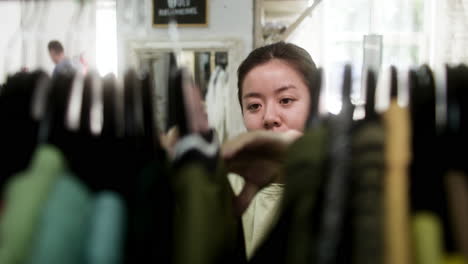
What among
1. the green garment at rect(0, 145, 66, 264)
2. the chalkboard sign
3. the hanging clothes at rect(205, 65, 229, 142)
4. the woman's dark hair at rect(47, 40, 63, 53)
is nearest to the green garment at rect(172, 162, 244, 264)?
the green garment at rect(0, 145, 66, 264)

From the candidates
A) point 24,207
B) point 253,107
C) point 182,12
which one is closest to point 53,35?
point 253,107

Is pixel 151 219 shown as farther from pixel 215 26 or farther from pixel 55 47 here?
pixel 215 26

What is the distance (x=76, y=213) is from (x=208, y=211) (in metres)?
0.10

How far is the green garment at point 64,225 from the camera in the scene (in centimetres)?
→ 28

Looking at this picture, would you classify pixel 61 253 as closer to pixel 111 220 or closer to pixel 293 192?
pixel 111 220

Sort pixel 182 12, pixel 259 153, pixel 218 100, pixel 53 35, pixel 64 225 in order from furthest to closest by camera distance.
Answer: pixel 182 12 → pixel 218 100 → pixel 53 35 → pixel 259 153 → pixel 64 225

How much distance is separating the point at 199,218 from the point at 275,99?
1.30ft

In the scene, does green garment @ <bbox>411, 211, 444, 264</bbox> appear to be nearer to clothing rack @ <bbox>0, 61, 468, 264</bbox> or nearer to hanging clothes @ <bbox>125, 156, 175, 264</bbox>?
clothing rack @ <bbox>0, 61, 468, 264</bbox>

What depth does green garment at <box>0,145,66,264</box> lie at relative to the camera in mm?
284

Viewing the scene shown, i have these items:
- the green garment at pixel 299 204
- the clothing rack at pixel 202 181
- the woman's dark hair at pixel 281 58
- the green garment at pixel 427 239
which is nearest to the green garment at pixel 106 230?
the clothing rack at pixel 202 181

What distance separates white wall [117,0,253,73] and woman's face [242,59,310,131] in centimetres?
83

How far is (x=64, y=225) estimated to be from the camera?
28cm

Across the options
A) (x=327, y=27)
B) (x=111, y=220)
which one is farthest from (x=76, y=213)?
(x=327, y=27)

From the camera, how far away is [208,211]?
11.9 inches
